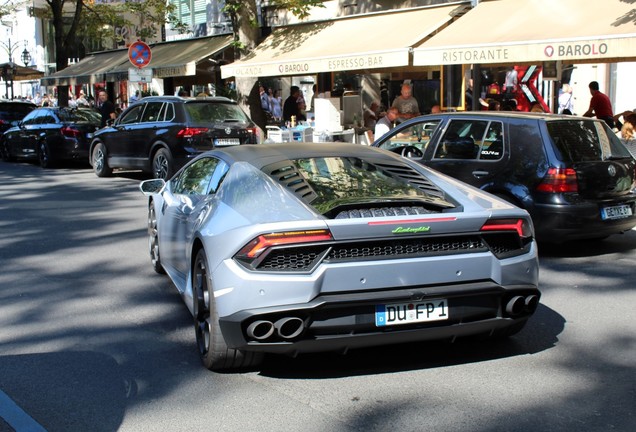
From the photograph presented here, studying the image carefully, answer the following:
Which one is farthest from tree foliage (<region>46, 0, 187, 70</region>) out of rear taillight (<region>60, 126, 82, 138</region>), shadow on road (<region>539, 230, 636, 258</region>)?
shadow on road (<region>539, 230, 636, 258</region>)

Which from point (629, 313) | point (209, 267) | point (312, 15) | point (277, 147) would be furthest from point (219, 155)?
point (312, 15)

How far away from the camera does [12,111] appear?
26.3 metres

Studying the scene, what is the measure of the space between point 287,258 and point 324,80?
743 inches

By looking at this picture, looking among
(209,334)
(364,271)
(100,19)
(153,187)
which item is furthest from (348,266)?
(100,19)

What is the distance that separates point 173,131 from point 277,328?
1169cm

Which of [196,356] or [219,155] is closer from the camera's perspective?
[196,356]

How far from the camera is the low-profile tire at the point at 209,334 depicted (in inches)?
193

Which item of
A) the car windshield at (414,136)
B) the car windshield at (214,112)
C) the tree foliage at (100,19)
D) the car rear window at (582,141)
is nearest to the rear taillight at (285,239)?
the car rear window at (582,141)

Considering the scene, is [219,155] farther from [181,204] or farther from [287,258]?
[287,258]

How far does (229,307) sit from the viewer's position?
15.3 feet

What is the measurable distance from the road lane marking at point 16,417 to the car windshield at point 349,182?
1.92 meters

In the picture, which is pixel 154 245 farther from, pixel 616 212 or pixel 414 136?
pixel 616 212

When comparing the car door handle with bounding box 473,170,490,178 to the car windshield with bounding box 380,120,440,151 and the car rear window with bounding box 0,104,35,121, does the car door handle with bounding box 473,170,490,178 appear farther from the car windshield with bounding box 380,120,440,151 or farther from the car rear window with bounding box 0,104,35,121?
the car rear window with bounding box 0,104,35,121

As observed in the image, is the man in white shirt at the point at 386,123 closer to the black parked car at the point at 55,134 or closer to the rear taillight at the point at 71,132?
the black parked car at the point at 55,134
